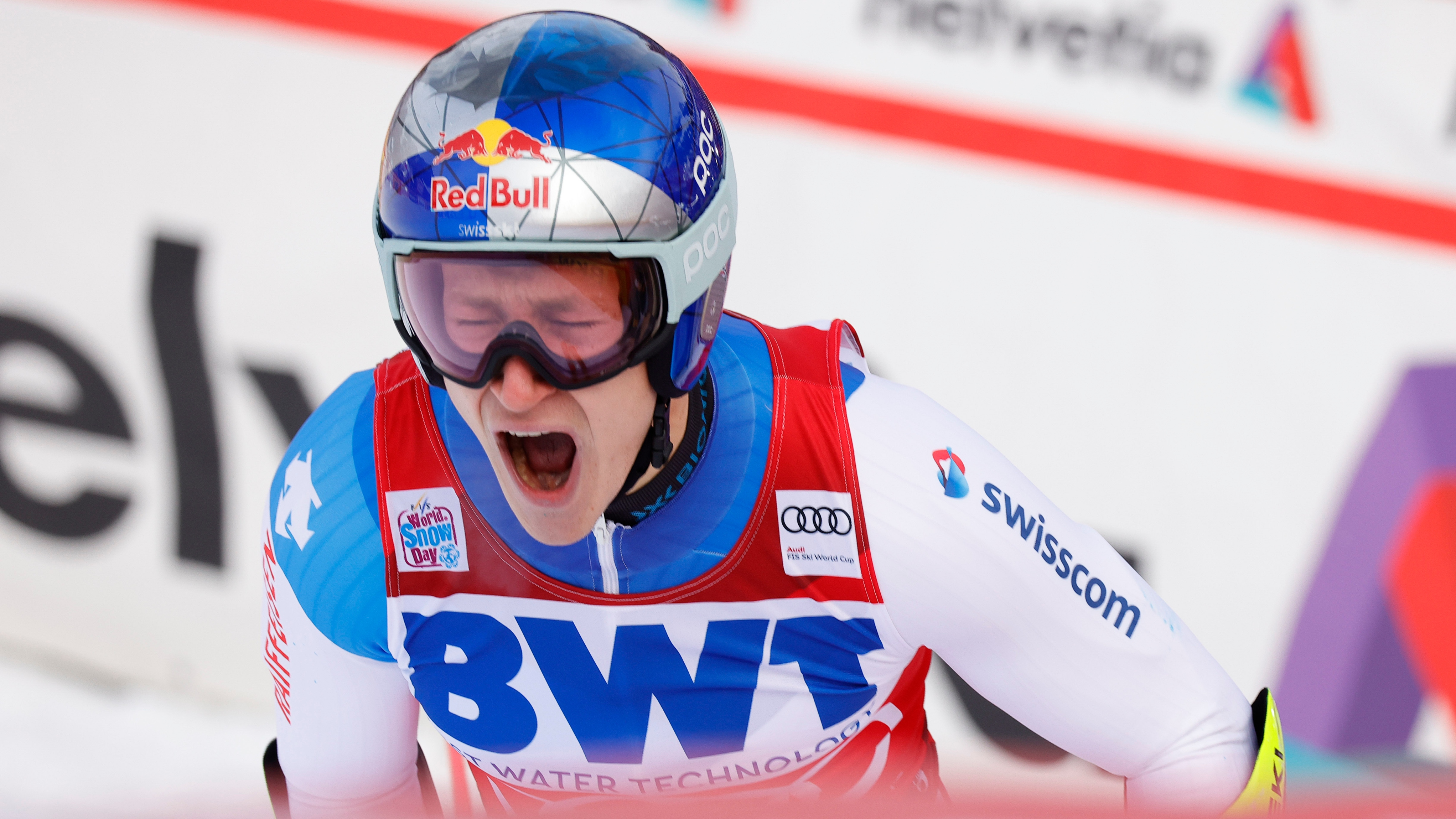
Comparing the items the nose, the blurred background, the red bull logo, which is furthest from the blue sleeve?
the blurred background

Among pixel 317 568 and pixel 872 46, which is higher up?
pixel 872 46

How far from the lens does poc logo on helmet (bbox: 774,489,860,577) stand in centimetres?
131

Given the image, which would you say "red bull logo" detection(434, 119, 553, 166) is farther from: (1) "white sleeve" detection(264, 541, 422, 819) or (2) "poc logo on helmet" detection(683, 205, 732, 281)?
(1) "white sleeve" detection(264, 541, 422, 819)

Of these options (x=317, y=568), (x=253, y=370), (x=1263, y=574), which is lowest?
(x=1263, y=574)

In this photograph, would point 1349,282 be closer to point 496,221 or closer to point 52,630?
point 496,221

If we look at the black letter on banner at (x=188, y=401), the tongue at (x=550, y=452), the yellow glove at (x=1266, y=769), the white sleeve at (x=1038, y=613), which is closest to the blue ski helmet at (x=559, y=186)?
the tongue at (x=550, y=452)

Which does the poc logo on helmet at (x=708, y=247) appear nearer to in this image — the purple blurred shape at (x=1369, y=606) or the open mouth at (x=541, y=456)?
the open mouth at (x=541, y=456)

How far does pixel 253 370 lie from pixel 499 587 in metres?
2.20

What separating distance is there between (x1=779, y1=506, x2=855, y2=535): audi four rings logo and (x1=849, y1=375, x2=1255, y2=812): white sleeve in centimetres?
3

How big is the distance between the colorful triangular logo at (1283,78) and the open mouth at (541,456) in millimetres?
2415

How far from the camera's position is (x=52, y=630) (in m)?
3.50

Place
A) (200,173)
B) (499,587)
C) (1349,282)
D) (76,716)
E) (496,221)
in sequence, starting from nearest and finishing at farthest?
(496,221) → (499,587) → (1349,282) → (200,173) → (76,716)

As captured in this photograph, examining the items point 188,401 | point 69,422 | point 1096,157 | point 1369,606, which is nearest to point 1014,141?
point 1096,157

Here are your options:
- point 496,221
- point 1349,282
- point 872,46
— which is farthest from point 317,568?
point 1349,282
